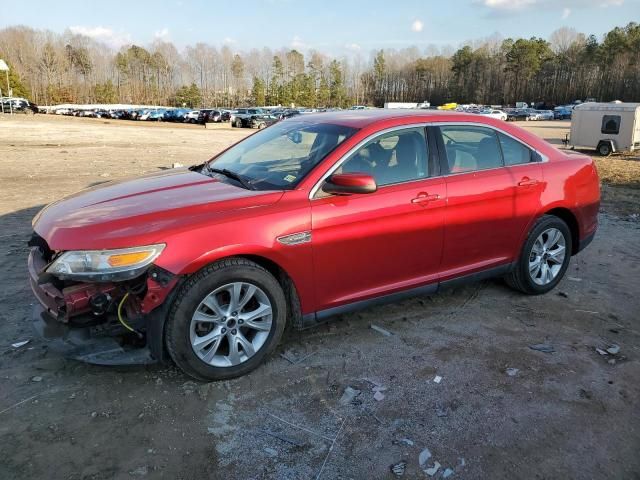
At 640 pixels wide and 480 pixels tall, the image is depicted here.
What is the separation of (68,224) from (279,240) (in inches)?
53.5

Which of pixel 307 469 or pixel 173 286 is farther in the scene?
pixel 173 286

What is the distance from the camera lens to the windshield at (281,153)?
3779mm

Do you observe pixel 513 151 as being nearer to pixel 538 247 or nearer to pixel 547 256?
pixel 538 247

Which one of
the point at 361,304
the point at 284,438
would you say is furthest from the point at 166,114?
the point at 284,438

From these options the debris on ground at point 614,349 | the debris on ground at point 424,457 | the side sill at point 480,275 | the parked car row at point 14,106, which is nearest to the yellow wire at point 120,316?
the debris on ground at point 424,457

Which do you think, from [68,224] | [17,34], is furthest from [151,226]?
[17,34]

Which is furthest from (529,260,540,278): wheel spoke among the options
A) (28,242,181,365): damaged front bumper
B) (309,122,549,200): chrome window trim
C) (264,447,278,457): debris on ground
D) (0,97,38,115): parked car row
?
(0,97,38,115): parked car row

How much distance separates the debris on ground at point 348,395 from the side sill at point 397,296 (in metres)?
0.57

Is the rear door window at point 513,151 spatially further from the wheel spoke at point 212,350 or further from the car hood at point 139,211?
the wheel spoke at point 212,350

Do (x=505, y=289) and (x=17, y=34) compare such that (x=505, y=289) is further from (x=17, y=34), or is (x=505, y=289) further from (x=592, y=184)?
(x=17, y=34)

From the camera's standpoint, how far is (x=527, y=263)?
15.7 feet

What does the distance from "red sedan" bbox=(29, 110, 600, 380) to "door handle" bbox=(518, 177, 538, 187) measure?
0.03 feet

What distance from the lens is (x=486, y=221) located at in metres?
4.36

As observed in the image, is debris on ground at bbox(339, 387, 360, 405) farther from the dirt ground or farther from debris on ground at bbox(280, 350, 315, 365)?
debris on ground at bbox(280, 350, 315, 365)
